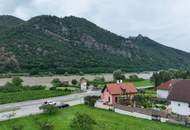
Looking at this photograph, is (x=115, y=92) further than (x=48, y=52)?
No

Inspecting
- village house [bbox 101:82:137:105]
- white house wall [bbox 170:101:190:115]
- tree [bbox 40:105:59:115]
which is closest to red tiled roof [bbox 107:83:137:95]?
village house [bbox 101:82:137:105]

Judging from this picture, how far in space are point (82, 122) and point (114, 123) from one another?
501cm

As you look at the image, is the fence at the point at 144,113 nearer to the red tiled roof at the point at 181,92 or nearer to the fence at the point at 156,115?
the fence at the point at 156,115

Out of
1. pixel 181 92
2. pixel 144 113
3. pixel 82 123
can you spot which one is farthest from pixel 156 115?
pixel 82 123

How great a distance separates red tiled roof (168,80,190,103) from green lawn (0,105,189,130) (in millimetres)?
6892

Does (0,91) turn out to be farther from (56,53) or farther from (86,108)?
(56,53)

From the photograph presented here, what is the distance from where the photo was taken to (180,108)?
41406 millimetres

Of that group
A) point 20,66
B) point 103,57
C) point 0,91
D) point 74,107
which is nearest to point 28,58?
point 20,66

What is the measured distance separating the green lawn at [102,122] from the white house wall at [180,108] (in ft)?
19.9

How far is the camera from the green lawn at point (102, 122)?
110ft

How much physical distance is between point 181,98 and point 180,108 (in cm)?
132

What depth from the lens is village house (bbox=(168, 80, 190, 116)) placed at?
1599 inches

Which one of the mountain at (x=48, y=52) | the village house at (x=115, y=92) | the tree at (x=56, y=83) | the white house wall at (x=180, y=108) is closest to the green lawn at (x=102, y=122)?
the white house wall at (x=180, y=108)

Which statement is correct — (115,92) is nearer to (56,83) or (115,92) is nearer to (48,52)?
(56,83)
